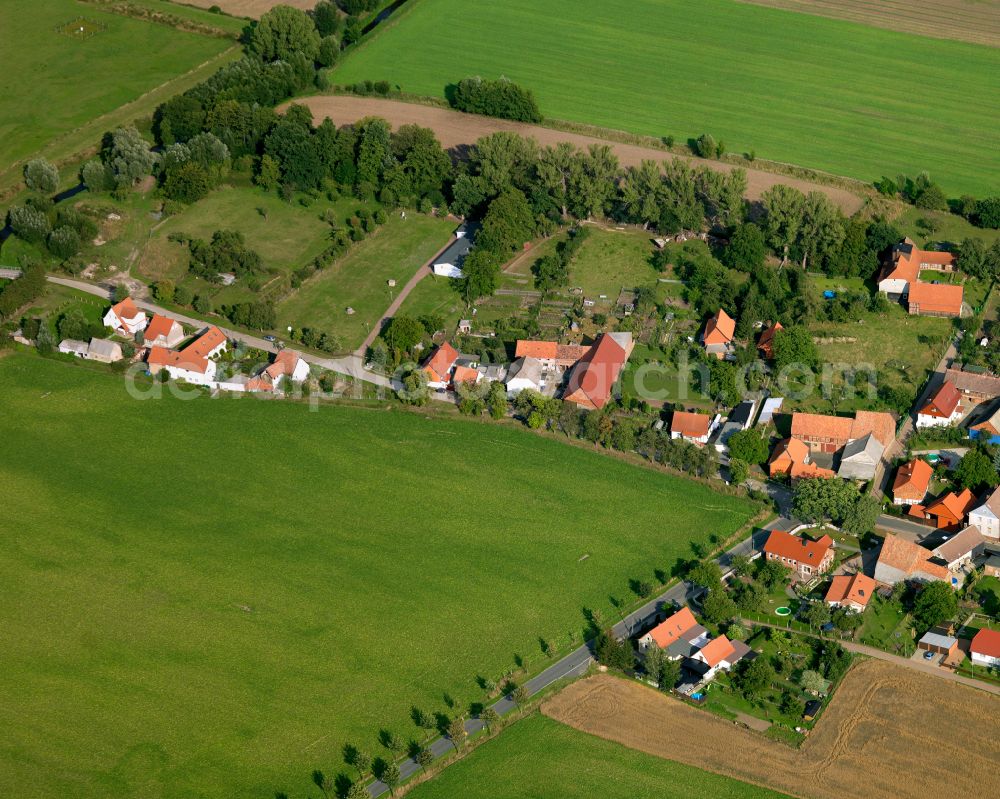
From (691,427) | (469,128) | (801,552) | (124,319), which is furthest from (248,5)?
(801,552)

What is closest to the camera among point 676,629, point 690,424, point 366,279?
point 676,629

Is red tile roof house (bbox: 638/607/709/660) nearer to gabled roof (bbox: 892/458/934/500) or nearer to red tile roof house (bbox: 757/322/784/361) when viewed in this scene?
gabled roof (bbox: 892/458/934/500)

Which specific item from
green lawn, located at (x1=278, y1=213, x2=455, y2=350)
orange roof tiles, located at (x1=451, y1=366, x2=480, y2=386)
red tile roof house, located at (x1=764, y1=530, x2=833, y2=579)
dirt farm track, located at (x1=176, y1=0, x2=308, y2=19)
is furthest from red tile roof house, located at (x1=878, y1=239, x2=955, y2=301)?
dirt farm track, located at (x1=176, y1=0, x2=308, y2=19)

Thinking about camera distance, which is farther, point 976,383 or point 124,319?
point 124,319

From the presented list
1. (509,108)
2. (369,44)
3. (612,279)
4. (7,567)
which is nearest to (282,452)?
(7,567)

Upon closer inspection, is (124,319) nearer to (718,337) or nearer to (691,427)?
(691,427)

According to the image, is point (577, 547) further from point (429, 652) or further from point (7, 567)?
point (7, 567)
